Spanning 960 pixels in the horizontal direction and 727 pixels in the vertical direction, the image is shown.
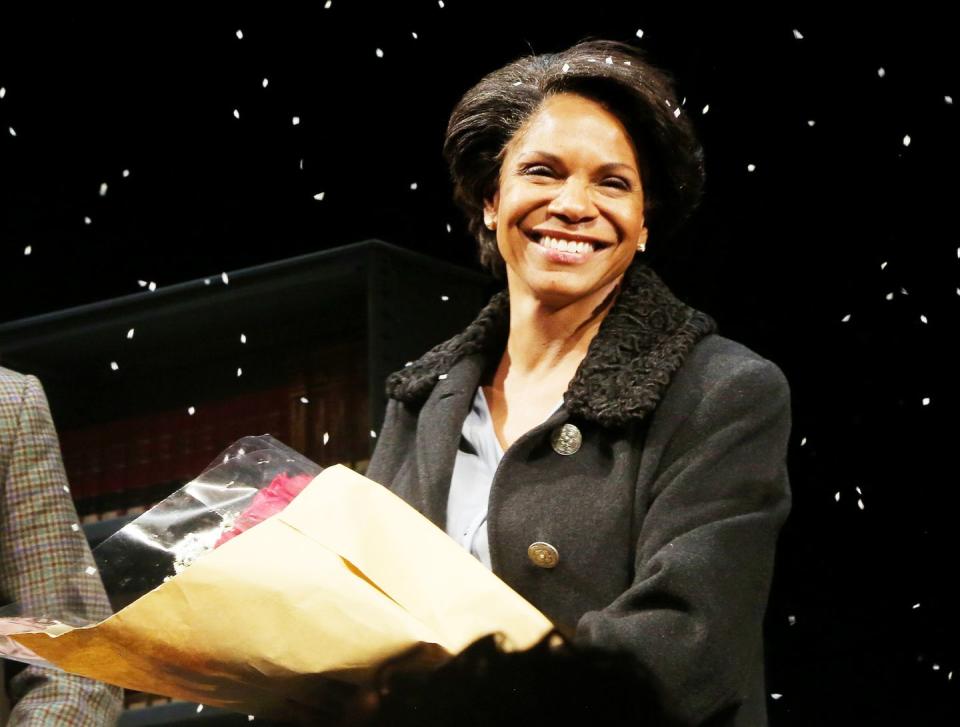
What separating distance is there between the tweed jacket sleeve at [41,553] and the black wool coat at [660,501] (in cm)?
43

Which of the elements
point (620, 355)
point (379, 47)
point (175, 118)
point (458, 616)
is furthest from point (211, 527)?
point (175, 118)

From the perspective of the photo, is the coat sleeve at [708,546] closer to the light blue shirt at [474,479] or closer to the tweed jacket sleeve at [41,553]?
the light blue shirt at [474,479]

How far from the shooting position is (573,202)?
150 centimetres

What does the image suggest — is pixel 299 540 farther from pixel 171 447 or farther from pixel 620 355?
pixel 171 447

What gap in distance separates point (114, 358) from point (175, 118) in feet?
1.58

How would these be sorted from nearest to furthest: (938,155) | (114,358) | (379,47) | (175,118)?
(938,155)
(379,47)
(175,118)
(114,358)

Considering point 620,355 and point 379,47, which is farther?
point 379,47

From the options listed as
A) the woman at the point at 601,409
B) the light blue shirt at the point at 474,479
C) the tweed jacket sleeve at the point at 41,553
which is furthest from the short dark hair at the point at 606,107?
the tweed jacket sleeve at the point at 41,553

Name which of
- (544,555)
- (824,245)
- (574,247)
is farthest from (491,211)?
(824,245)

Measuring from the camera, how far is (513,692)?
1147 mm

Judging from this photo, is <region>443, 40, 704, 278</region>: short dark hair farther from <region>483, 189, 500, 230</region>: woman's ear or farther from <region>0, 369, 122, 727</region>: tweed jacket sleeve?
<region>0, 369, 122, 727</region>: tweed jacket sleeve

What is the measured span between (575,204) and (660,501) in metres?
0.34

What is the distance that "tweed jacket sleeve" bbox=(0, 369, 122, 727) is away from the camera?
5.33ft

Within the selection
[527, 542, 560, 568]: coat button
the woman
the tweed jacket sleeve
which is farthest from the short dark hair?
the tweed jacket sleeve
